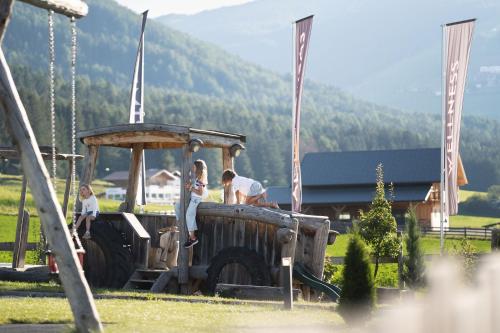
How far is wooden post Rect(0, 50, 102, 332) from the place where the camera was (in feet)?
36.6

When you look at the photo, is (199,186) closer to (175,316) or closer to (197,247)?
(197,247)

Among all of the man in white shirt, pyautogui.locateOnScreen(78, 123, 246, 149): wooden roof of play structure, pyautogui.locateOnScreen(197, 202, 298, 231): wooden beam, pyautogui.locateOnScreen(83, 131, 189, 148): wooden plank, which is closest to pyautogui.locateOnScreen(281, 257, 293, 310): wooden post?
pyautogui.locateOnScreen(197, 202, 298, 231): wooden beam

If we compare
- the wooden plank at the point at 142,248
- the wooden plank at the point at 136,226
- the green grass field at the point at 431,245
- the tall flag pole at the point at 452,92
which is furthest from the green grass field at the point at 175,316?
the green grass field at the point at 431,245

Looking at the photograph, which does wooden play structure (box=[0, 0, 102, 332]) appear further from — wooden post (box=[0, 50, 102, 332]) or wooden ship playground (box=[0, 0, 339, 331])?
wooden ship playground (box=[0, 0, 339, 331])

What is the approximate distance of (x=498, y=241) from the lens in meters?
18.3

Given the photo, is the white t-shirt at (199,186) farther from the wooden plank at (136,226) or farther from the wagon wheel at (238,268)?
the wooden plank at (136,226)

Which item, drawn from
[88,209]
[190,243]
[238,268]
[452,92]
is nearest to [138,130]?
[88,209]

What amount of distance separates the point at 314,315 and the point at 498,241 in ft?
15.9

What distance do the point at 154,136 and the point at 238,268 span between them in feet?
10.5

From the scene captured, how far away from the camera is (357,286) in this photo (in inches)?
512

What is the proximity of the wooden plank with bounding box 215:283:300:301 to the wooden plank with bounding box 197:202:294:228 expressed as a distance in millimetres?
1375

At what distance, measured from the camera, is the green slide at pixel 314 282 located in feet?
62.1

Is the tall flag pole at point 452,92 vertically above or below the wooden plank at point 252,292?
above

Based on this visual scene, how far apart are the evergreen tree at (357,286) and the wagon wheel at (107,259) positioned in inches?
361
